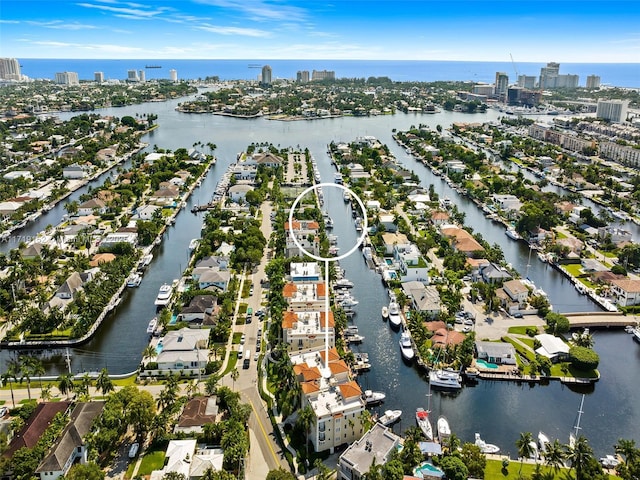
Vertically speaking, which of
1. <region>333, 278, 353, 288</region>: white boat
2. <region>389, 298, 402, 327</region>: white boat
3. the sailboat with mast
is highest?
<region>333, 278, 353, 288</region>: white boat

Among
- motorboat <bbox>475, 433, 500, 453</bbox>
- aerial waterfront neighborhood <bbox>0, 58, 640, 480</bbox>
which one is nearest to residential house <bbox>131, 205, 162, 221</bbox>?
aerial waterfront neighborhood <bbox>0, 58, 640, 480</bbox>

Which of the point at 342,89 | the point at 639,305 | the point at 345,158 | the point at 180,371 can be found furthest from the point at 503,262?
the point at 342,89

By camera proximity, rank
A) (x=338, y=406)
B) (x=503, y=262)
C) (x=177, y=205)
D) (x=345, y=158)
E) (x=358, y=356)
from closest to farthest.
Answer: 1. (x=338, y=406)
2. (x=358, y=356)
3. (x=503, y=262)
4. (x=177, y=205)
5. (x=345, y=158)

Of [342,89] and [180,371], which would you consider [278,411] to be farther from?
[342,89]

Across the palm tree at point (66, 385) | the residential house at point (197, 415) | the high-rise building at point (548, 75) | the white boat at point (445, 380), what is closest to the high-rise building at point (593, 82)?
the high-rise building at point (548, 75)

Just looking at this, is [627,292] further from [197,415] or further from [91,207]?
[91,207]

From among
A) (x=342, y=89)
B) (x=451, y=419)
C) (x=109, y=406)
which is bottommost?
(x=451, y=419)

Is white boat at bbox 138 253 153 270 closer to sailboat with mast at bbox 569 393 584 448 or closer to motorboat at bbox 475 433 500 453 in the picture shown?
motorboat at bbox 475 433 500 453
